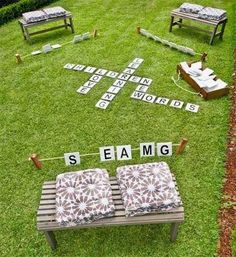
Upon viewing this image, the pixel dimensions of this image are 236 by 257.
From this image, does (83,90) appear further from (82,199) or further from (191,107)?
(82,199)

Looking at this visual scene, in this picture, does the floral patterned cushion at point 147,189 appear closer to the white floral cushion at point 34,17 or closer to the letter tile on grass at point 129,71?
the letter tile on grass at point 129,71

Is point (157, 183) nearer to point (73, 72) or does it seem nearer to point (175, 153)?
point (175, 153)

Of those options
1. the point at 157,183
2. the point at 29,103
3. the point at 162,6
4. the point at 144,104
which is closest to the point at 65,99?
the point at 29,103

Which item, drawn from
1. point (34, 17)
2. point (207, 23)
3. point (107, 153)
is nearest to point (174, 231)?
point (107, 153)

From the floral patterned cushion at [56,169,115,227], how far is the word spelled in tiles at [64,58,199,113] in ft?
13.5

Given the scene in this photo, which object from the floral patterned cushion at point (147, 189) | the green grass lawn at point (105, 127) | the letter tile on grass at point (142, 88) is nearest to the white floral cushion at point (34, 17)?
the green grass lawn at point (105, 127)

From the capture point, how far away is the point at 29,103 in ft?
34.3

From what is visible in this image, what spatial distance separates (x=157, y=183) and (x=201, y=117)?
4.00 meters

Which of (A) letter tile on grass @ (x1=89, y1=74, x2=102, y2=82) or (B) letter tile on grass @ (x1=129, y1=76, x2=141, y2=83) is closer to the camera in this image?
(B) letter tile on grass @ (x1=129, y1=76, x2=141, y2=83)

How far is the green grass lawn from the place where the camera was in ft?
22.1

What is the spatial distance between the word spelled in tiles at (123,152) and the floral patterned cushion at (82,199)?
1167 mm

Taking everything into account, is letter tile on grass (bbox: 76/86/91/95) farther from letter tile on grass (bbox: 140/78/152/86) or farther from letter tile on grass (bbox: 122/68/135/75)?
letter tile on grass (bbox: 140/78/152/86)

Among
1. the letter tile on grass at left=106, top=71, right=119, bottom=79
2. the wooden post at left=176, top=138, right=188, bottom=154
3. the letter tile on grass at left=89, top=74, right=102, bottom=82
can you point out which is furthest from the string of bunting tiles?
the letter tile on grass at left=106, top=71, right=119, bottom=79

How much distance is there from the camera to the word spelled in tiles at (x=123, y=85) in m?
10.1
